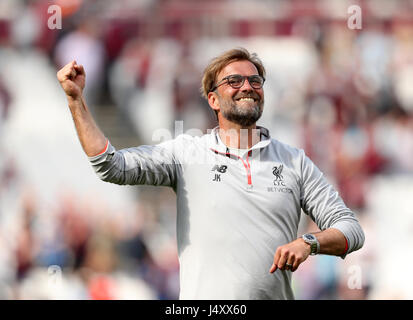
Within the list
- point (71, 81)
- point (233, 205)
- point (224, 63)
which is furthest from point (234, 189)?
point (71, 81)

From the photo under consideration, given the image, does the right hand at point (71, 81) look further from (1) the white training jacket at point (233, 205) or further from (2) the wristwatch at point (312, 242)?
(2) the wristwatch at point (312, 242)

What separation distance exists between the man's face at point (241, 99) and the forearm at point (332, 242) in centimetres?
62

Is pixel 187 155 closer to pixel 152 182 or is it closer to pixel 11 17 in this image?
pixel 152 182

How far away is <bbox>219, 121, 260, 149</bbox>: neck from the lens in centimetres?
359

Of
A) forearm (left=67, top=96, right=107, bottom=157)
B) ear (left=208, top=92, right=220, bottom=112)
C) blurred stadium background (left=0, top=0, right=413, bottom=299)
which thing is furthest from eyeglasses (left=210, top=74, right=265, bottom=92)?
blurred stadium background (left=0, top=0, right=413, bottom=299)

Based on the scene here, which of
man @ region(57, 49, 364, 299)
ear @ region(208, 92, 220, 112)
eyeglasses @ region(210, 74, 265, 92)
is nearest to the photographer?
man @ region(57, 49, 364, 299)

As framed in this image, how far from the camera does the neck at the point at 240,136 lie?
3.59 meters

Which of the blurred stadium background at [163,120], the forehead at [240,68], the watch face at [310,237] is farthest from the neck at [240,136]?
the blurred stadium background at [163,120]

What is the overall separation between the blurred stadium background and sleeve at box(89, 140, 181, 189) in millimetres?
4645

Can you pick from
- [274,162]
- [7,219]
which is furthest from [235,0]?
[274,162]

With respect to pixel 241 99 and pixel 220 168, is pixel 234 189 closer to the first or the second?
pixel 220 168

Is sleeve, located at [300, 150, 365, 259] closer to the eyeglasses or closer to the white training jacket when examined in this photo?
the white training jacket

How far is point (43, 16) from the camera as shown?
1053 centimetres

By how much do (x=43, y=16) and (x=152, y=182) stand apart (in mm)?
7570
